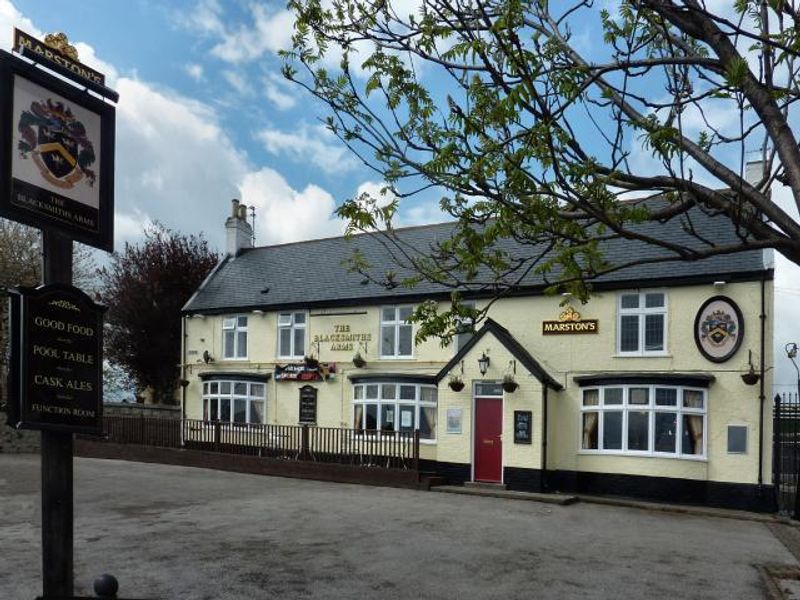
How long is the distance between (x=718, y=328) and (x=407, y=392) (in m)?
8.85

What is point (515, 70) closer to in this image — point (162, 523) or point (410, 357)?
point (162, 523)

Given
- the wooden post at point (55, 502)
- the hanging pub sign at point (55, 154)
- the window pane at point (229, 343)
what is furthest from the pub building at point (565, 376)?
the wooden post at point (55, 502)

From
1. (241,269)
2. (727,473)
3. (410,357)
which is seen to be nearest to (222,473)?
(410,357)

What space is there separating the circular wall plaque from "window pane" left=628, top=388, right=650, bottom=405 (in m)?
1.68

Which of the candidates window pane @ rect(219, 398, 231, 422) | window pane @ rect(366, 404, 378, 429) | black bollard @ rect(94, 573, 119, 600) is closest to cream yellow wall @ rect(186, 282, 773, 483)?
window pane @ rect(366, 404, 378, 429)

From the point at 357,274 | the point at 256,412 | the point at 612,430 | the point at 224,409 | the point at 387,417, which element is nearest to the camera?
the point at 612,430

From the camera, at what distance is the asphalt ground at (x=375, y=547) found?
8680mm

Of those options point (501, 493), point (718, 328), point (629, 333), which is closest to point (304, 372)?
point (501, 493)

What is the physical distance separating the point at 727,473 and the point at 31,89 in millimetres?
16030

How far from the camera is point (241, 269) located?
1077 inches

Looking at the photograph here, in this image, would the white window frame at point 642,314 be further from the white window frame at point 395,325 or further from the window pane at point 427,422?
the white window frame at point 395,325

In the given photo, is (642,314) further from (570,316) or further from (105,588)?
(105,588)

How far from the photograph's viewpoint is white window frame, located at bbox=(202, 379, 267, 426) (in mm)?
24172

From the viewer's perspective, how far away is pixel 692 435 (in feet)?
55.1
